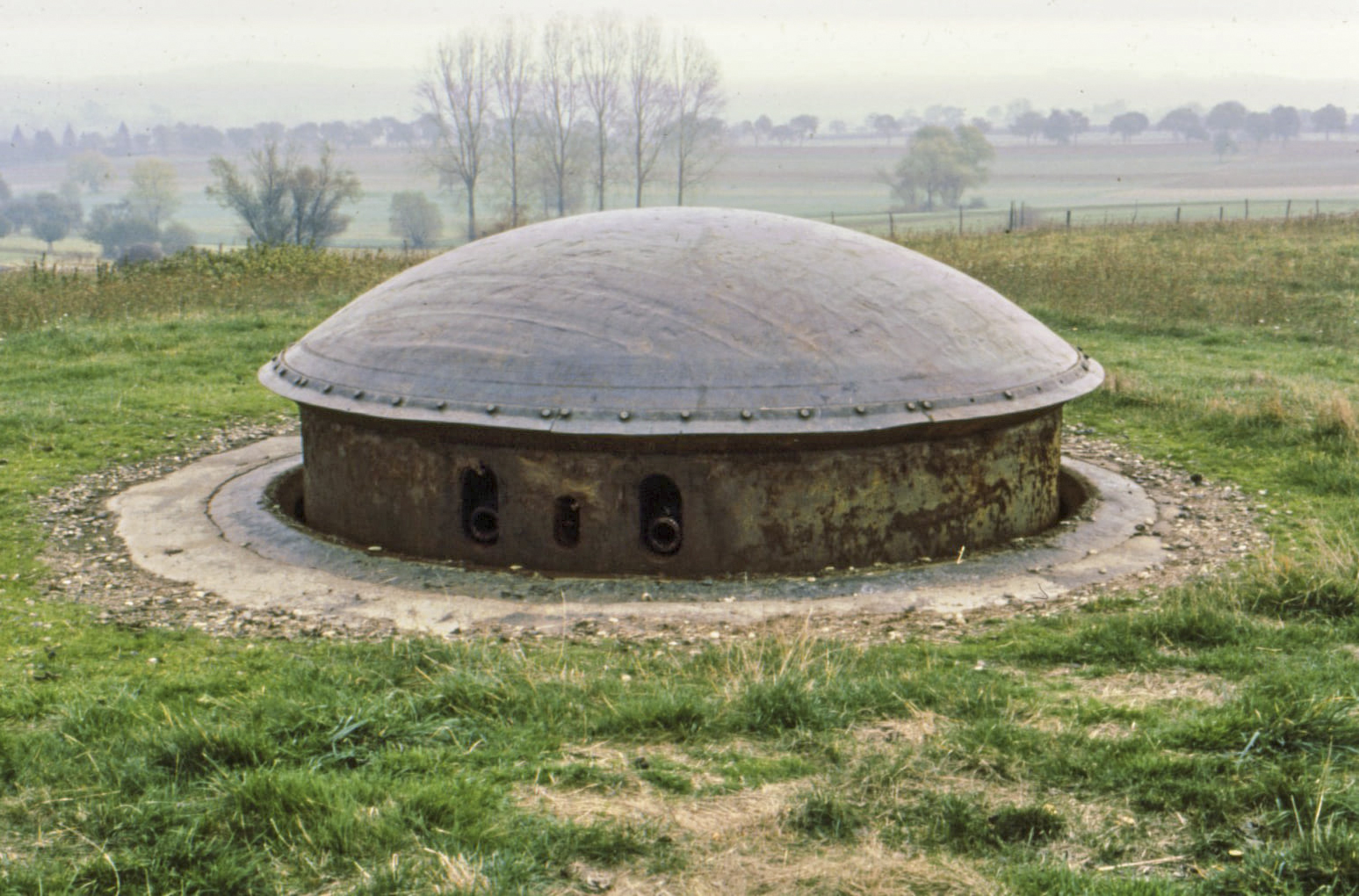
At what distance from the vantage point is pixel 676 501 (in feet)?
21.9

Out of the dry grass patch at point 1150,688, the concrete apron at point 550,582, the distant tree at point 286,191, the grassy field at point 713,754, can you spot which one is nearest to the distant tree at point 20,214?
the distant tree at point 286,191

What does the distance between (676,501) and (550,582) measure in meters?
0.74

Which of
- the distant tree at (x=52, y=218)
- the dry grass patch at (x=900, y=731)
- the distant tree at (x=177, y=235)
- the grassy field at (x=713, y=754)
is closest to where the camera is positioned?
the grassy field at (x=713, y=754)

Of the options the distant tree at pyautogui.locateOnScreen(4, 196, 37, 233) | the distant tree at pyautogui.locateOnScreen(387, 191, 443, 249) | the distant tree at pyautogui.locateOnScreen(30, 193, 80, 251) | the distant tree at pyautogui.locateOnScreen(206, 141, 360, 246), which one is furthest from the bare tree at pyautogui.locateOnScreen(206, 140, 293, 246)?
the distant tree at pyautogui.locateOnScreen(4, 196, 37, 233)

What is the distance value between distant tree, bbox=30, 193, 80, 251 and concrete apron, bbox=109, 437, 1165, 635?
292 feet

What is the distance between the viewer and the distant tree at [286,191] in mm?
49500

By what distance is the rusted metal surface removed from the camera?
660cm

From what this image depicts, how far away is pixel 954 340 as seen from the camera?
23.4 ft

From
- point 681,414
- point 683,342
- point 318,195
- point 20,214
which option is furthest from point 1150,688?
point 20,214

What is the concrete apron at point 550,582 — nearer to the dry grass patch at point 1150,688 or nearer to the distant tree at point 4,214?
the dry grass patch at point 1150,688

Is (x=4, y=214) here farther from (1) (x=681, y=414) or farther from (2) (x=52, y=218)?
(1) (x=681, y=414)

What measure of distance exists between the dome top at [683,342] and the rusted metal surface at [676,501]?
215mm

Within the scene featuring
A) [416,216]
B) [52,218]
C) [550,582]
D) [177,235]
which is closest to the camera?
[550,582]

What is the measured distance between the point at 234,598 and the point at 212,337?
9044 millimetres
